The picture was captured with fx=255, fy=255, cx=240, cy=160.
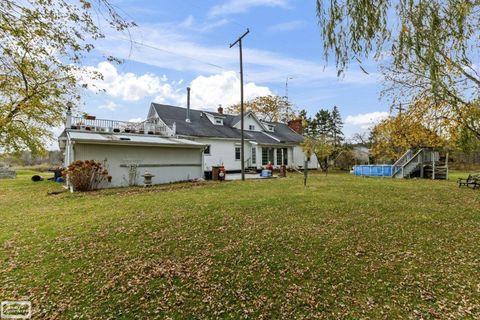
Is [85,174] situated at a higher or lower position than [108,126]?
lower

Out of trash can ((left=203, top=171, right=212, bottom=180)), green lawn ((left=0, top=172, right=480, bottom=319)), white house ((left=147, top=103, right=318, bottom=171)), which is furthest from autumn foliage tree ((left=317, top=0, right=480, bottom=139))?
white house ((left=147, top=103, right=318, bottom=171))

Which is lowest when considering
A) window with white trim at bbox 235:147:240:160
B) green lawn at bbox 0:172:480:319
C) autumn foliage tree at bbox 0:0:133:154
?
green lawn at bbox 0:172:480:319

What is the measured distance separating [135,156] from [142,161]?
465 millimetres

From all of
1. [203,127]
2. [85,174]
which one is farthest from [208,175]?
[85,174]

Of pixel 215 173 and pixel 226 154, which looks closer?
pixel 215 173

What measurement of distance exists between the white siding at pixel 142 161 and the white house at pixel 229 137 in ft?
8.08

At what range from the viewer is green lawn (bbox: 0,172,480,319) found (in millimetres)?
3219

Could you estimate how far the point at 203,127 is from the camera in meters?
21.7

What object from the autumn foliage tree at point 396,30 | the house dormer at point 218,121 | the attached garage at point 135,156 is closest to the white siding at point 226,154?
the house dormer at point 218,121

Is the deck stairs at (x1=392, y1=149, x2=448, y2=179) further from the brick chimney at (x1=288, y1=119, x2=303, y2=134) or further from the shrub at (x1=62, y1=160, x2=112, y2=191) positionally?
the shrub at (x1=62, y1=160, x2=112, y2=191)

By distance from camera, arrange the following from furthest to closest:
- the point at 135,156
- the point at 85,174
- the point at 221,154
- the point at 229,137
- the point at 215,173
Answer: the point at 229,137, the point at 221,154, the point at 215,173, the point at 135,156, the point at 85,174

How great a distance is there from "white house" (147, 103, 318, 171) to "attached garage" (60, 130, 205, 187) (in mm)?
2539

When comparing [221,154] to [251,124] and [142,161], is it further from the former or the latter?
[142,161]

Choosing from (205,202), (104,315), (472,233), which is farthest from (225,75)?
(104,315)
